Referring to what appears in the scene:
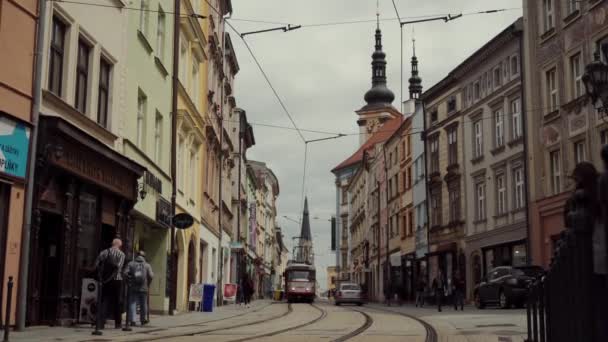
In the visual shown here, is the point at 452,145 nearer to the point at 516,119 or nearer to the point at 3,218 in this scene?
the point at 516,119

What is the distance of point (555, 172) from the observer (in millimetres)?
33625

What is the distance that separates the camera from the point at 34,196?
14.7 m

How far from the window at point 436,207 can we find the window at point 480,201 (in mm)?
5979

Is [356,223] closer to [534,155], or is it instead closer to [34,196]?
[534,155]

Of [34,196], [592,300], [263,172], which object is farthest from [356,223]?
[592,300]

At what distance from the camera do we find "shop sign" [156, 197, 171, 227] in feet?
79.2

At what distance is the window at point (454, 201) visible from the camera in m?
45.3

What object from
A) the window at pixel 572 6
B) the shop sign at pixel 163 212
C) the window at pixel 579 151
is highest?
the window at pixel 572 6

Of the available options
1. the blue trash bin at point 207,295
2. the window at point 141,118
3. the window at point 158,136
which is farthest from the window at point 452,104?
the window at point 141,118

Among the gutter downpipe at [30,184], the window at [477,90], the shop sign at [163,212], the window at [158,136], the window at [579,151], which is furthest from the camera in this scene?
the window at [477,90]

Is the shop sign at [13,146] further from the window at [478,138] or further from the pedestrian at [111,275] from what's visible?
the window at [478,138]

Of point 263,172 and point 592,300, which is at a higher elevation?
point 263,172

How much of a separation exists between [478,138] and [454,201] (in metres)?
4.75

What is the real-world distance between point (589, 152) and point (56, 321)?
70.5 feet
